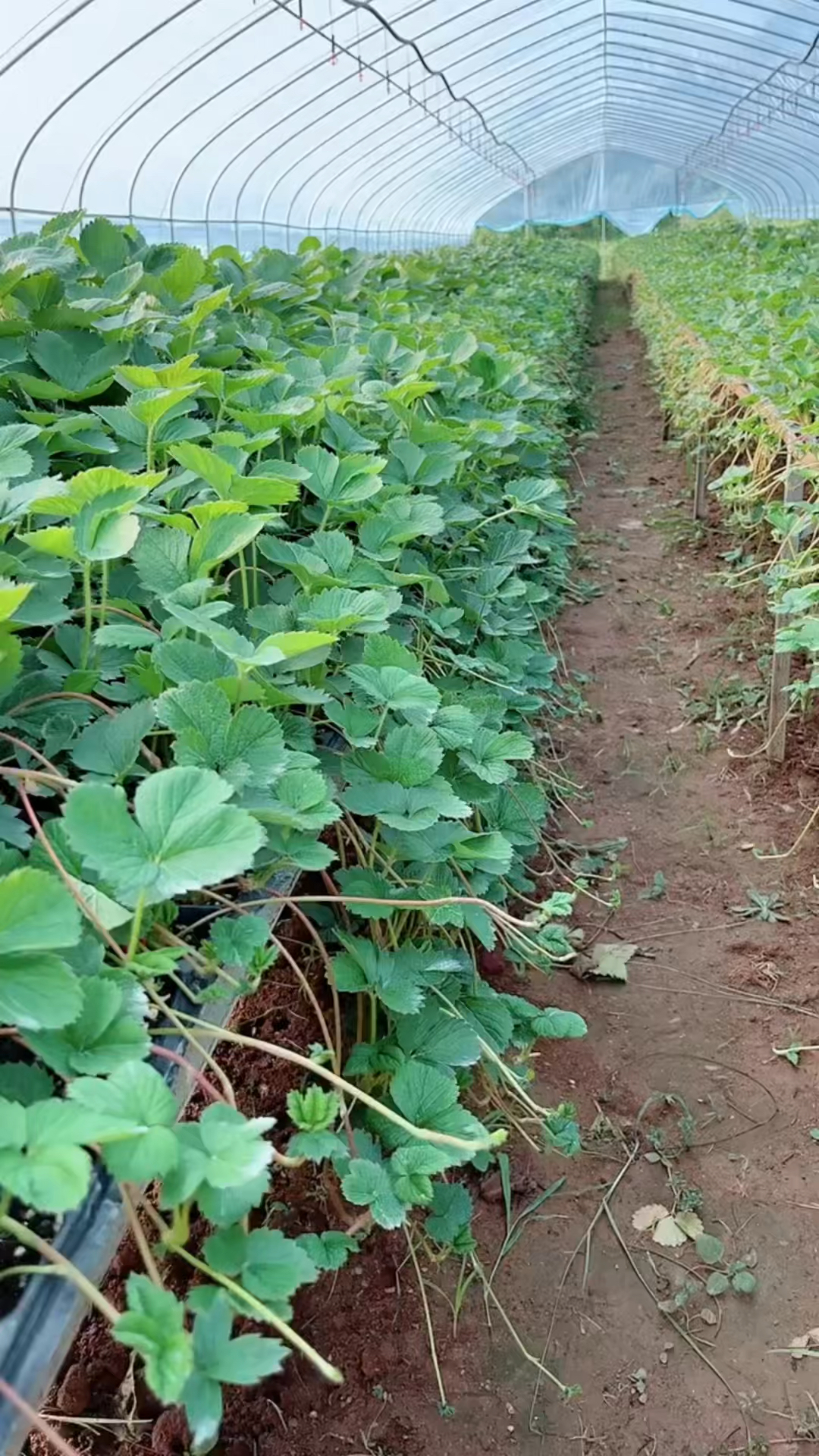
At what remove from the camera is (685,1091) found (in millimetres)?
2266

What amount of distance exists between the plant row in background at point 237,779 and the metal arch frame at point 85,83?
19.2ft

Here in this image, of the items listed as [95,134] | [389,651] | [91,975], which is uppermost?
[95,134]

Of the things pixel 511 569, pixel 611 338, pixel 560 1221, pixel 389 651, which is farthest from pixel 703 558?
pixel 611 338

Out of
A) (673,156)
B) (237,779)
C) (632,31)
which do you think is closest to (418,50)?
(632,31)

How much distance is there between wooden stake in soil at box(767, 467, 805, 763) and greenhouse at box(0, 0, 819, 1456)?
0.02 metres

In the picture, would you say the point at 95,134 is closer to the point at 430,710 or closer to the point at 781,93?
the point at 430,710

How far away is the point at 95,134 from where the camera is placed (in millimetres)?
8047

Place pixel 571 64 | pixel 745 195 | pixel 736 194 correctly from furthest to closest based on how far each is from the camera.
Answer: pixel 736 194 < pixel 745 195 < pixel 571 64

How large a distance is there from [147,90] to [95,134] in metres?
0.55

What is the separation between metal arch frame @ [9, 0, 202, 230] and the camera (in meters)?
7.23

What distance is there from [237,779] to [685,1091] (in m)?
1.68

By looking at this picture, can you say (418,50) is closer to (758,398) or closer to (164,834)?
(758,398)

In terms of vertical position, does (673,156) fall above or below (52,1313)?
above

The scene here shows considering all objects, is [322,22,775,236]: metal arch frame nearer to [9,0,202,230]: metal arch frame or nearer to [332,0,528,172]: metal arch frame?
[332,0,528,172]: metal arch frame
